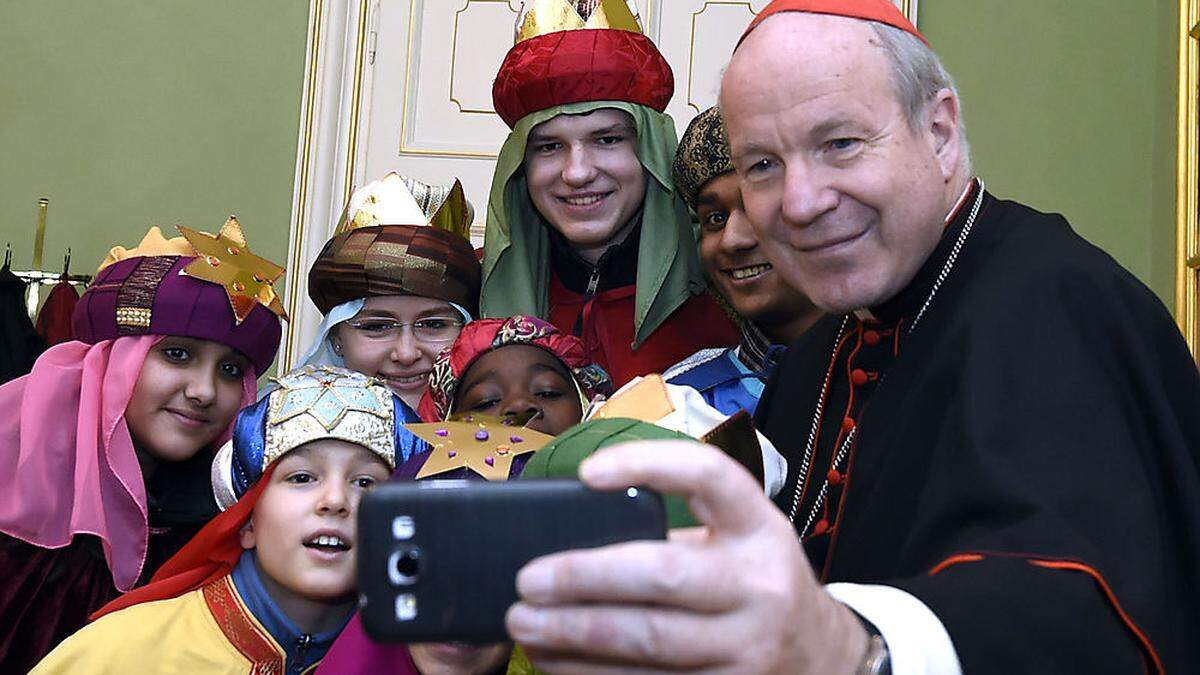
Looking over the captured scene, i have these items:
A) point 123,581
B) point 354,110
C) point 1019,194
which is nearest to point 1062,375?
point 123,581

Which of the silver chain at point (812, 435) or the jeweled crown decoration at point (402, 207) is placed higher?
the jeweled crown decoration at point (402, 207)

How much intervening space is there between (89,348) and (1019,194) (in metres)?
3.38

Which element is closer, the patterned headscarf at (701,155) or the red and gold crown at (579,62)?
the patterned headscarf at (701,155)

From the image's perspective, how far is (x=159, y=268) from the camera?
3285mm

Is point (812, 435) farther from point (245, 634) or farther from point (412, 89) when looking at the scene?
point (412, 89)

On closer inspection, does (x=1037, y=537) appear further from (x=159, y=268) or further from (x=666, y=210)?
(x=159, y=268)

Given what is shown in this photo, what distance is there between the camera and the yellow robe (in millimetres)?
2314

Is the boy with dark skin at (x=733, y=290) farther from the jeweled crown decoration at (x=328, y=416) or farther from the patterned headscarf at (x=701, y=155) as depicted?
the jeweled crown decoration at (x=328, y=416)

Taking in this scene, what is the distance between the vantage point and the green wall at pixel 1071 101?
484 cm

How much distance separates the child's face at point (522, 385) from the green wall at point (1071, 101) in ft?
9.06

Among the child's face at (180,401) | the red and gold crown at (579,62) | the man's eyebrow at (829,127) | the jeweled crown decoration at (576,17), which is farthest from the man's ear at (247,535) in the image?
the jeweled crown decoration at (576,17)

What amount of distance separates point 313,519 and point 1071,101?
3654mm

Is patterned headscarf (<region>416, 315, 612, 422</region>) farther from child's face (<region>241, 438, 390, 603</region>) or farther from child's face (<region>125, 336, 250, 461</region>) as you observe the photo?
child's face (<region>125, 336, 250, 461</region>)

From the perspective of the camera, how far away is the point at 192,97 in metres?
5.34
